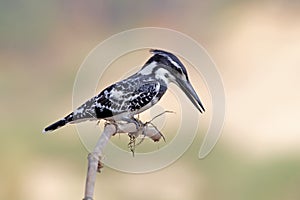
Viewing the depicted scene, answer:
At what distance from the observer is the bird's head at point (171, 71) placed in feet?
3.05

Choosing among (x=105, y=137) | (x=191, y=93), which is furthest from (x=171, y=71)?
(x=105, y=137)

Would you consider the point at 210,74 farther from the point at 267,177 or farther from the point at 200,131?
the point at 267,177

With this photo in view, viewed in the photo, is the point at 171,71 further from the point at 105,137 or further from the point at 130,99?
the point at 105,137

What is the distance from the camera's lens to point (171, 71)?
0.94 metres

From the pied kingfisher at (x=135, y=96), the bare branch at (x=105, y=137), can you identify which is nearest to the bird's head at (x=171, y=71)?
the pied kingfisher at (x=135, y=96)

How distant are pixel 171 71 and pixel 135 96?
8cm

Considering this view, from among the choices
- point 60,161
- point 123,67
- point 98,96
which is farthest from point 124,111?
point 60,161

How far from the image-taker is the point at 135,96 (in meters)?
0.98

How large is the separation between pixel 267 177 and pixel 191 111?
790 mm

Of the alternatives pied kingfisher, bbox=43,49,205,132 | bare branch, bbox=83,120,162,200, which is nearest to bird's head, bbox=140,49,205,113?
pied kingfisher, bbox=43,49,205,132

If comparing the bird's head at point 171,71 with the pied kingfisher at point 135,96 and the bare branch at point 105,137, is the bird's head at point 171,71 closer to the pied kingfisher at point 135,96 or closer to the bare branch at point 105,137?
the pied kingfisher at point 135,96

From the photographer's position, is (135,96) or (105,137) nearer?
(105,137)

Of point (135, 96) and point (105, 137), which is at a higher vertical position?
point (135, 96)

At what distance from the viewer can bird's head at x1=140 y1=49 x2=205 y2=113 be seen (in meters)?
0.93
